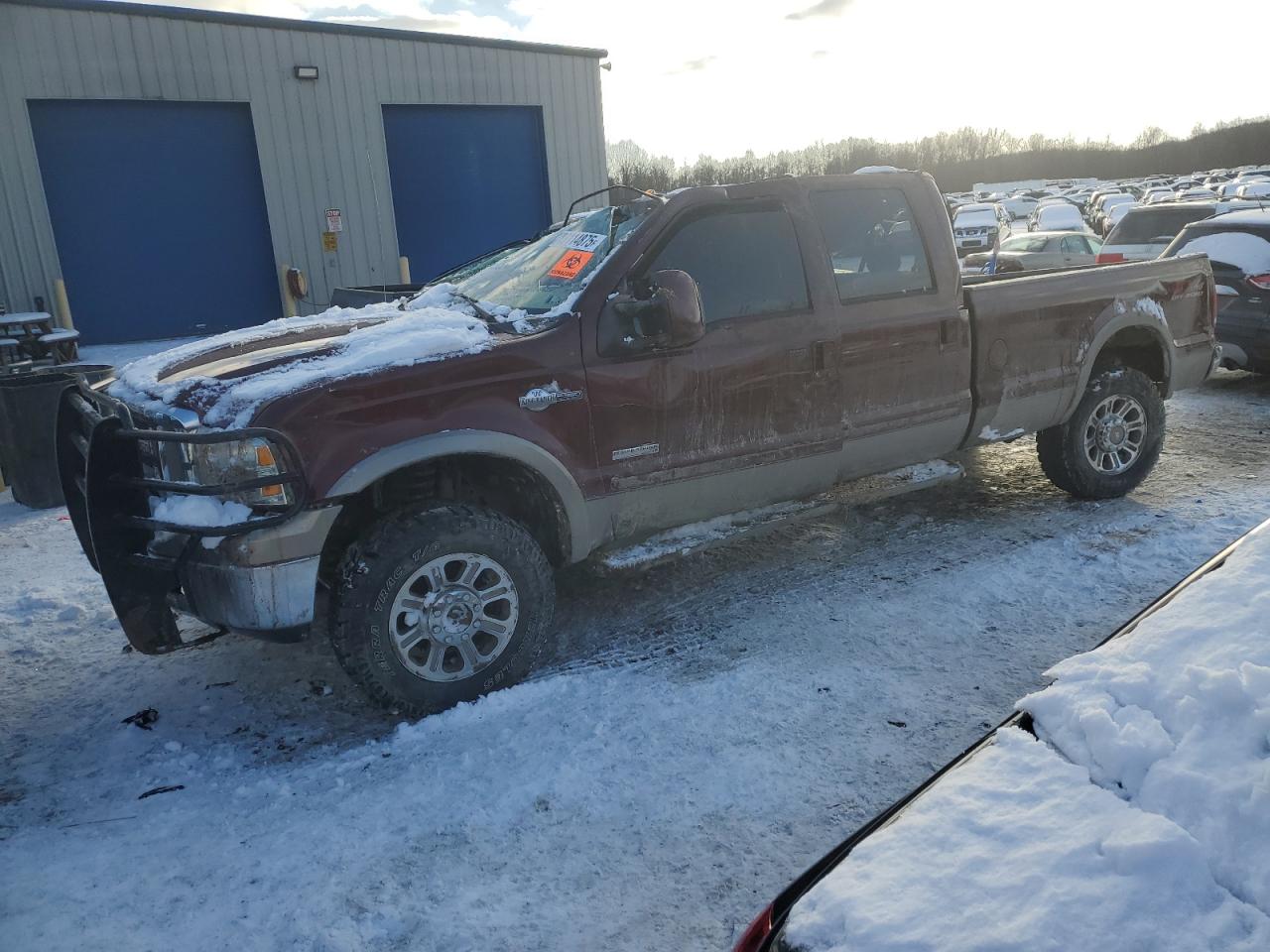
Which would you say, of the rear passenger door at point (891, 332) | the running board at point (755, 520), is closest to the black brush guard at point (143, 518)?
the running board at point (755, 520)

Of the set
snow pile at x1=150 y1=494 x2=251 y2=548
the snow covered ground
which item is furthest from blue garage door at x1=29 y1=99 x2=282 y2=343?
snow pile at x1=150 y1=494 x2=251 y2=548

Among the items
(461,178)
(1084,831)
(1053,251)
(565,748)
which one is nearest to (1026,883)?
(1084,831)

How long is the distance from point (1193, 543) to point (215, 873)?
472 centimetres

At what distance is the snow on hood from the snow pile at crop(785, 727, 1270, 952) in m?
2.47

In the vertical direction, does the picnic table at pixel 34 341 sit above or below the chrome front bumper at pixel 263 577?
above

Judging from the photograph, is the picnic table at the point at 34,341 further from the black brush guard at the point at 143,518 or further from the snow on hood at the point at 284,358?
the black brush guard at the point at 143,518

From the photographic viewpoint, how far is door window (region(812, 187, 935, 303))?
14.7 feet

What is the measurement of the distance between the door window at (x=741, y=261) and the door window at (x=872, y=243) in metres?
0.25

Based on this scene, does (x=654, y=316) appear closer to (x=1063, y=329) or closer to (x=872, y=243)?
(x=872, y=243)

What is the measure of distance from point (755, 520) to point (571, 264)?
148 centimetres

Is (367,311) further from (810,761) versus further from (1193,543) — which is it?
(1193,543)

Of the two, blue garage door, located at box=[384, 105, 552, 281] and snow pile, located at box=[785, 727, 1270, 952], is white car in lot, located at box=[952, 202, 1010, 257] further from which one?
snow pile, located at box=[785, 727, 1270, 952]

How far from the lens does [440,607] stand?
349 cm

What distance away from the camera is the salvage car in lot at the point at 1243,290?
840 cm
